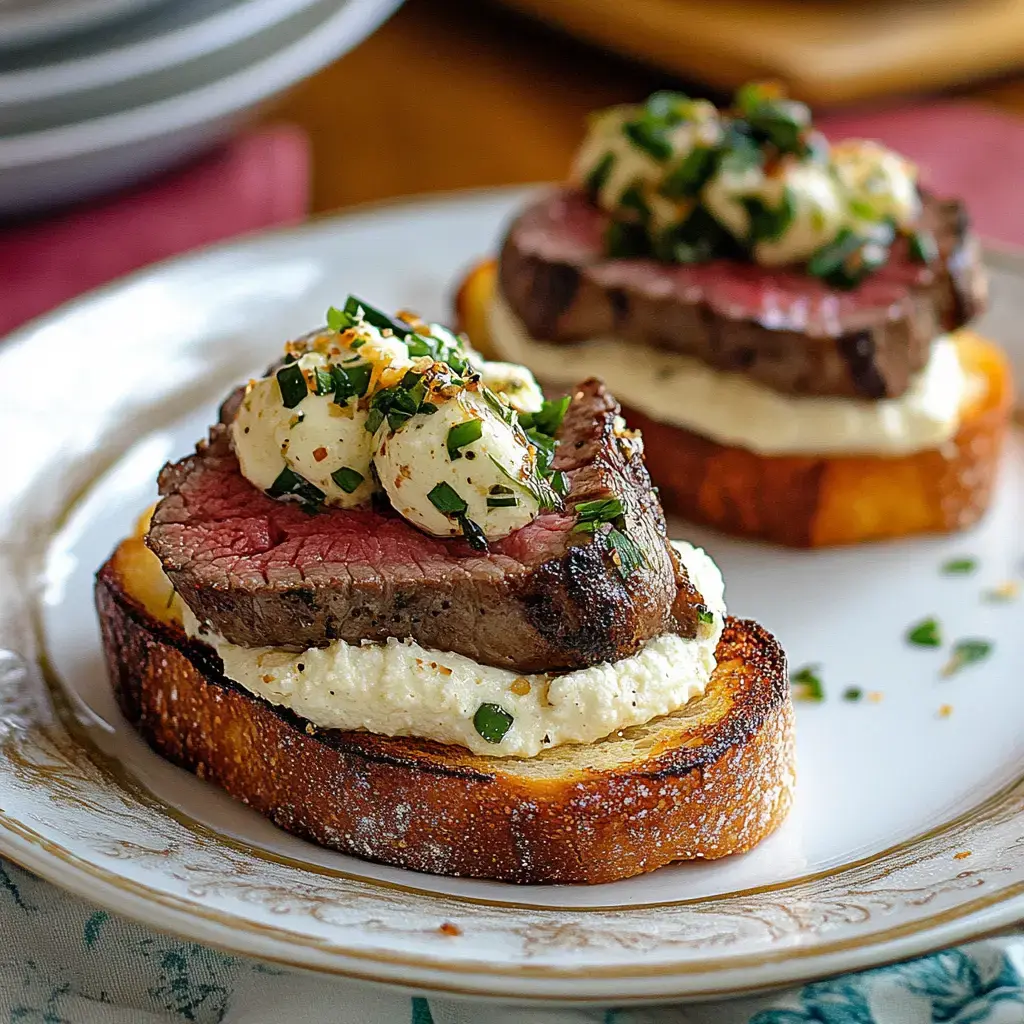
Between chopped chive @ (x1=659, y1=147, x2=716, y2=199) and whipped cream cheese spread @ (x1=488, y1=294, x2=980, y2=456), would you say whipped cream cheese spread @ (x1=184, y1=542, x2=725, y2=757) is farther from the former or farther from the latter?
chopped chive @ (x1=659, y1=147, x2=716, y2=199)

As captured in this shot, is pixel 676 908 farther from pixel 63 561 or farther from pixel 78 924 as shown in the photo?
pixel 63 561

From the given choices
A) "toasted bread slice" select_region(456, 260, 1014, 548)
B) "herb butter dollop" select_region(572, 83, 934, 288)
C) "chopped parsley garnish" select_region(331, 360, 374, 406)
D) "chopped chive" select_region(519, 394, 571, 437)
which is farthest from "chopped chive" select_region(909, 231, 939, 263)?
"chopped parsley garnish" select_region(331, 360, 374, 406)

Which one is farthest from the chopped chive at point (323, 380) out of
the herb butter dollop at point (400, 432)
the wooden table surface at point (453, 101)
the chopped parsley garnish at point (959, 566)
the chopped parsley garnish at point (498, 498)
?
the wooden table surface at point (453, 101)

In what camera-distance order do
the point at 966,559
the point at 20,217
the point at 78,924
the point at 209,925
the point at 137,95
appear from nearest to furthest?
1. the point at 209,925
2. the point at 78,924
3. the point at 966,559
4. the point at 137,95
5. the point at 20,217

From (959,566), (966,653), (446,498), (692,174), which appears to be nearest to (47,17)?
(692,174)

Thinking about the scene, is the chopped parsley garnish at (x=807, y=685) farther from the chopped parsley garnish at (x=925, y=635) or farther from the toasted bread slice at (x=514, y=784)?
the toasted bread slice at (x=514, y=784)

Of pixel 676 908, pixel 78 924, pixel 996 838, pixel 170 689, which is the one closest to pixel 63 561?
pixel 170 689

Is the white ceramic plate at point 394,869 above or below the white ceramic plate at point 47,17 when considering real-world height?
below
